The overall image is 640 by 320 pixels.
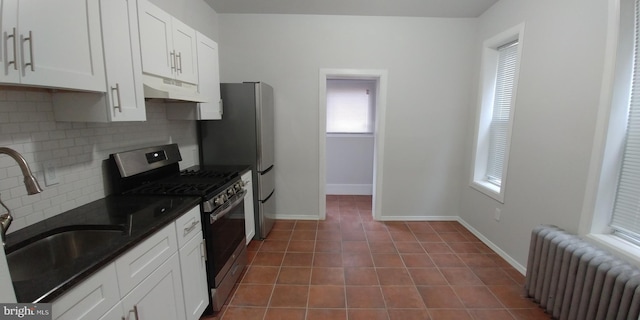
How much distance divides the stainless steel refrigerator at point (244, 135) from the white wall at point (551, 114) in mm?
2658

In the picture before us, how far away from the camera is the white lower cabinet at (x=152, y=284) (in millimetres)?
956

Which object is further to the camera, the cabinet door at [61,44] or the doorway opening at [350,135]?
the doorway opening at [350,135]

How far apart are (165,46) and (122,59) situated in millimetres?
459

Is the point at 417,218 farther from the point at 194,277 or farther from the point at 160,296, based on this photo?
the point at 160,296

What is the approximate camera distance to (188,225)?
1.61m

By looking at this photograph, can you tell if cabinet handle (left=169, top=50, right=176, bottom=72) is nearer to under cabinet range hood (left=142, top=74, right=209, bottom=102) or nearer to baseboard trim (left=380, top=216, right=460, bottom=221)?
under cabinet range hood (left=142, top=74, right=209, bottom=102)

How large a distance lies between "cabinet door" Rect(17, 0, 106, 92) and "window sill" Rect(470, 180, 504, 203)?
3.51 metres

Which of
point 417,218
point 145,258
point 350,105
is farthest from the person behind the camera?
point 350,105

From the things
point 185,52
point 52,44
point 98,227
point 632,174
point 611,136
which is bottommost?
point 98,227

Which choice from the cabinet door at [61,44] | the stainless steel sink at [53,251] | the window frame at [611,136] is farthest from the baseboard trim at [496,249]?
the cabinet door at [61,44]

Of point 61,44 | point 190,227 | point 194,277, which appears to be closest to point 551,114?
point 190,227

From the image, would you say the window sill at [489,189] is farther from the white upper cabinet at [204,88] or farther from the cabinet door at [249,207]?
the white upper cabinet at [204,88]

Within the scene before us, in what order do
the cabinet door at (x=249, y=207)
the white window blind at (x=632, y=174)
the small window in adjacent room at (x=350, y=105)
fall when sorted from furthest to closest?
1. the small window in adjacent room at (x=350, y=105)
2. the cabinet door at (x=249, y=207)
3. the white window blind at (x=632, y=174)

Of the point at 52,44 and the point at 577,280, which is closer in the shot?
the point at 52,44
